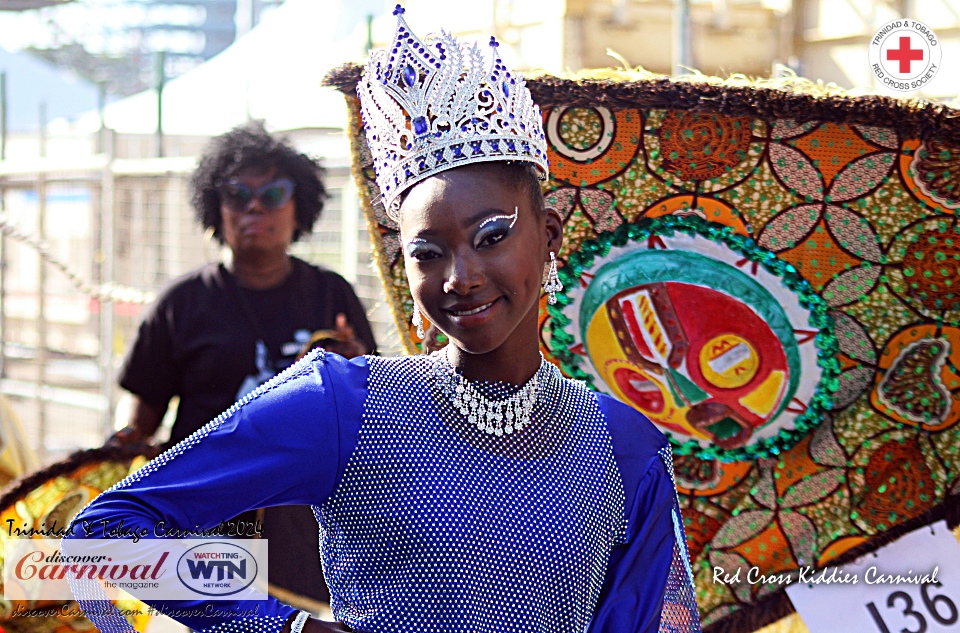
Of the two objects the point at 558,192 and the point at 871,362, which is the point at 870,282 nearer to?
the point at 871,362

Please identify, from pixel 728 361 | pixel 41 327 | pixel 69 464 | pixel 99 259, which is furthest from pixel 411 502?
pixel 41 327

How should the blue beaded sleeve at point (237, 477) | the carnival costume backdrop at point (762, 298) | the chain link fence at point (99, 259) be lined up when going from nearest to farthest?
the blue beaded sleeve at point (237, 477) < the carnival costume backdrop at point (762, 298) < the chain link fence at point (99, 259)

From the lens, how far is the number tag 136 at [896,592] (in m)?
2.37

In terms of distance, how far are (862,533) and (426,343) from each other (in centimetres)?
111

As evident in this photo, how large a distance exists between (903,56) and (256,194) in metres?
2.26

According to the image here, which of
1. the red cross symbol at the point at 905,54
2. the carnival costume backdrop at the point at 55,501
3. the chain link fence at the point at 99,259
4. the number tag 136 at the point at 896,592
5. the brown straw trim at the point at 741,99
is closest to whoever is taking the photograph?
the brown straw trim at the point at 741,99

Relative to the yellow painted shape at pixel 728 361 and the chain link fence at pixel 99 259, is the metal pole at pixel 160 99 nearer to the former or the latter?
the chain link fence at pixel 99 259

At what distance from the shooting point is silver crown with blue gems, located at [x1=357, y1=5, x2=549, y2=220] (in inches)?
62.4

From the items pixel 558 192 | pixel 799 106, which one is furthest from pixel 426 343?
pixel 799 106

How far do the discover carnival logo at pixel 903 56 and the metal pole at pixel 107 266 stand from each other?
4203mm

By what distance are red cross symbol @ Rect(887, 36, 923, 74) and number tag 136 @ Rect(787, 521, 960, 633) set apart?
68.9 inches

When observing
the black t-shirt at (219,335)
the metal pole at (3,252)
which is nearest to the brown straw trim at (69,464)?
the black t-shirt at (219,335)

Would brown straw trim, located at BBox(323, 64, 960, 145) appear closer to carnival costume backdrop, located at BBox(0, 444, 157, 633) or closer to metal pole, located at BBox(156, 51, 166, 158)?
carnival costume backdrop, located at BBox(0, 444, 157, 633)

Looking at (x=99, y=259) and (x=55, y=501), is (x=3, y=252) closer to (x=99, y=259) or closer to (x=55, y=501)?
(x=99, y=259)
